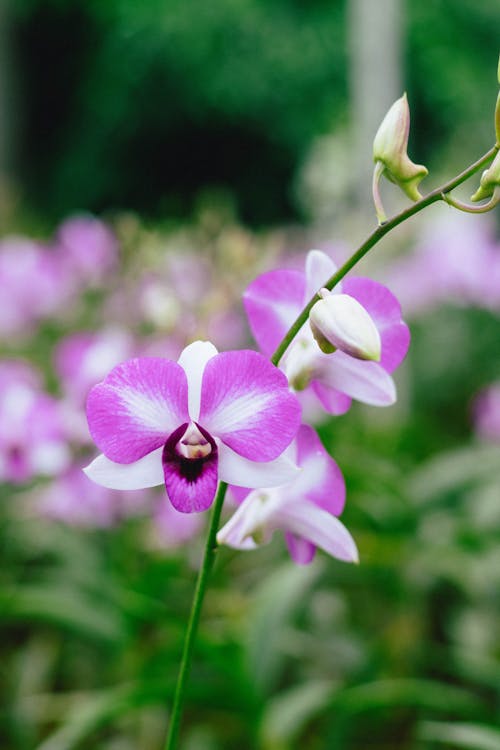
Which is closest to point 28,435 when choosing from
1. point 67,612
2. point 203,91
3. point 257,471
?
point 67,612

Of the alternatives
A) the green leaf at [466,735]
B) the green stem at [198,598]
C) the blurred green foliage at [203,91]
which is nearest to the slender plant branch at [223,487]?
the green stem at [198,598]

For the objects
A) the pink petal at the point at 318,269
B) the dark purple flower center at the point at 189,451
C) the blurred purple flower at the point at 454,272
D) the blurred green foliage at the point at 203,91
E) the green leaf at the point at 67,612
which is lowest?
the dark purple flower center at the point at 189,451

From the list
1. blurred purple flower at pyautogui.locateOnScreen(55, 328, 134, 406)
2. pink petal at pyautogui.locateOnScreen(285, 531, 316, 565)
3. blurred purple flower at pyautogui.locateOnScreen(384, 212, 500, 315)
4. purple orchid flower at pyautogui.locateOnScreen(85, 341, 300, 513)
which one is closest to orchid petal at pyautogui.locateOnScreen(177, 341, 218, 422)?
purple orchid flower at pyautogui.locateOnScreen(85, 341, 300, 513)

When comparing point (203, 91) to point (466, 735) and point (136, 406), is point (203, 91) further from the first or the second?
point (136, 406)

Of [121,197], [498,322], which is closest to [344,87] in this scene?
[121,197]

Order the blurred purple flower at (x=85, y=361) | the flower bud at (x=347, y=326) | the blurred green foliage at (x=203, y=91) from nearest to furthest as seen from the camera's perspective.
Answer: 1. the flower bud at (x=347, y=326)
2. the blurred purple flower at (x=85, y=361)
3. the blurred green foliage at (x=203, y=91)

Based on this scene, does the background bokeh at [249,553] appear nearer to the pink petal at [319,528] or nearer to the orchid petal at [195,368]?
the pink petal at [319,528]

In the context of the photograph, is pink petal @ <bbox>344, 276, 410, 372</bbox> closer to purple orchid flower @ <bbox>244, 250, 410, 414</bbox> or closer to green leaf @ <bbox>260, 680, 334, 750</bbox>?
purple orchid flower @ <bbox>244, 250, 410, 414</bbox>
